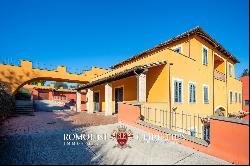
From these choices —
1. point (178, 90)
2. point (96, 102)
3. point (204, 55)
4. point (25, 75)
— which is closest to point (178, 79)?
point (178, 90)

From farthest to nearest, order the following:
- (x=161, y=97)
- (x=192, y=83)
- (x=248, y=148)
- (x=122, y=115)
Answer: (x=192, y=83), (x=161, y=97), (x=122, y=115), (x=248, y=148)

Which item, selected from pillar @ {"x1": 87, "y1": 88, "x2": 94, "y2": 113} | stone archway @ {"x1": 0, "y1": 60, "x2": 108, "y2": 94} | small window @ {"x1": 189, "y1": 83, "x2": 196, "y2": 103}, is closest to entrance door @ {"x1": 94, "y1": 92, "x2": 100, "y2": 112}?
pillar @ {"x1": 87, "y1": 88, "x2": 94, "y2": 113}

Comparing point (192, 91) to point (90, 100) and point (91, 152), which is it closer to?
point (91, 152)

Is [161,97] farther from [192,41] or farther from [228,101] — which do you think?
[228,101]

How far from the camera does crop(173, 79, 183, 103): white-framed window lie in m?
11.1

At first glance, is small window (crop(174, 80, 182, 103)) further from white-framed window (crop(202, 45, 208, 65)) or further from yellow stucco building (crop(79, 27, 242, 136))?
white-framed window (crop(202, 45, 208, 65))

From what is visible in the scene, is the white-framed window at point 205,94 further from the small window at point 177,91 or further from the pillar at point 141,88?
the pillar at point 141,88

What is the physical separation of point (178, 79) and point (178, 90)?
2.29 feet

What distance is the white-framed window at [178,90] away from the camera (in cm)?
1109

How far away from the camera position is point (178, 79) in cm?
1135

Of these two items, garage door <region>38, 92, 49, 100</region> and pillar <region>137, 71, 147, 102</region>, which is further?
garage door <region>38, 92, 49, 100</region>

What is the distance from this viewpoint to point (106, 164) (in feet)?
15.7

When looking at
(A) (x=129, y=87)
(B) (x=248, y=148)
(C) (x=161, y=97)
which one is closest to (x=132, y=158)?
(B) (x=248, y=148)

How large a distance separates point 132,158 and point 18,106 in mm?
17107
